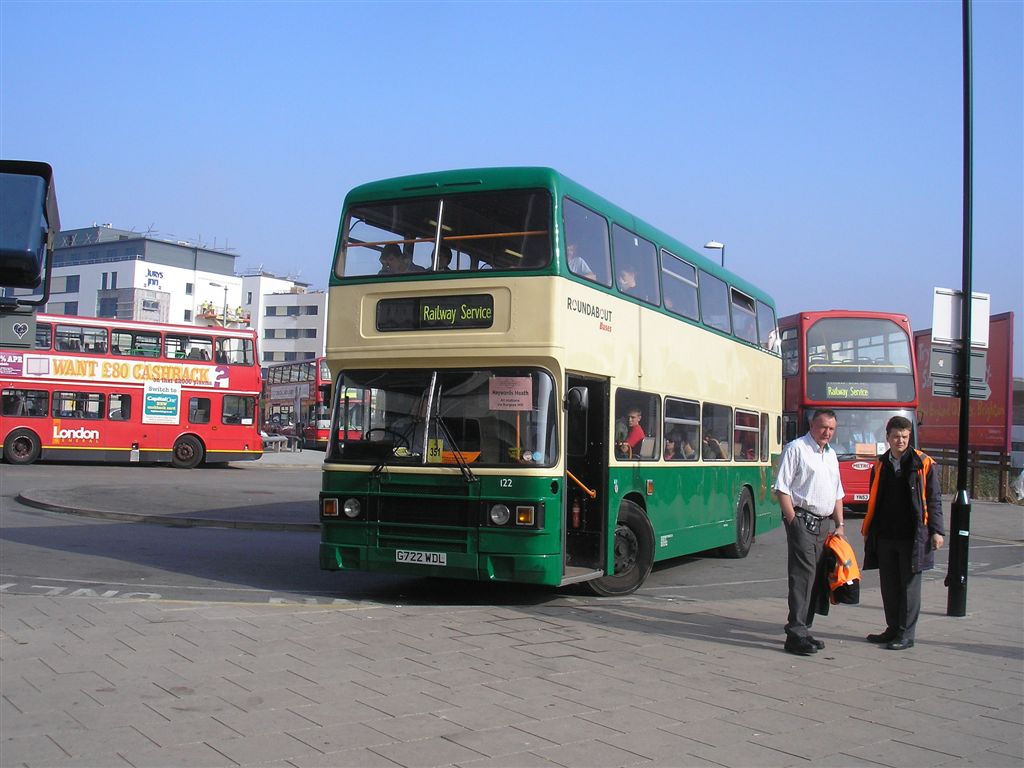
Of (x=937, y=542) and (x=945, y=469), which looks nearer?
(x=937, y=542)

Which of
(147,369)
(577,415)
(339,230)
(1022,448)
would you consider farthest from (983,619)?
(1022,448)

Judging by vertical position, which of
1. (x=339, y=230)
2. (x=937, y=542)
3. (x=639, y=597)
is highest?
(x=339, y=230)

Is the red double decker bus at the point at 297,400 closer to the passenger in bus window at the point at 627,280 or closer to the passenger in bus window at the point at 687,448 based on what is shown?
the passenger in bus window at the point at 687,448

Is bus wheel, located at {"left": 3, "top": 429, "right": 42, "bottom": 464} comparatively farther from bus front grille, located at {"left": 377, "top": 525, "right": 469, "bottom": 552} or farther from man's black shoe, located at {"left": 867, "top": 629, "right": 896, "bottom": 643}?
man's black shoe, located at {"left": 867, "top": 629, "right": 896, "bottom": 643}

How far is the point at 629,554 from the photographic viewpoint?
Result: 11055 mm

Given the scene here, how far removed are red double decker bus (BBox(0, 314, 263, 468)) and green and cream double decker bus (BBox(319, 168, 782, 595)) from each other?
25.6 metres

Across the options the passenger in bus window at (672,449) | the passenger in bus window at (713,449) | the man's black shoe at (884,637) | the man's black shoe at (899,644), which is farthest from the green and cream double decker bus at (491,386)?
the man's black shoe at (899,644)

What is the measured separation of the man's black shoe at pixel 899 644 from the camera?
27.0ft

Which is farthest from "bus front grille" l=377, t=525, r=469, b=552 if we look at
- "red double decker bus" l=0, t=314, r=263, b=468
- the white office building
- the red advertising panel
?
the white office building

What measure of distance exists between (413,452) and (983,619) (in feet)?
A: 19.2

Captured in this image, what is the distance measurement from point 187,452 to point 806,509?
99.1 ft

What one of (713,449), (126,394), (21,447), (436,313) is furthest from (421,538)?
(21,447)

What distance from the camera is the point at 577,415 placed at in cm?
1068

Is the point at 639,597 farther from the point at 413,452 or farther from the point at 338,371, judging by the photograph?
the point at 338,371
